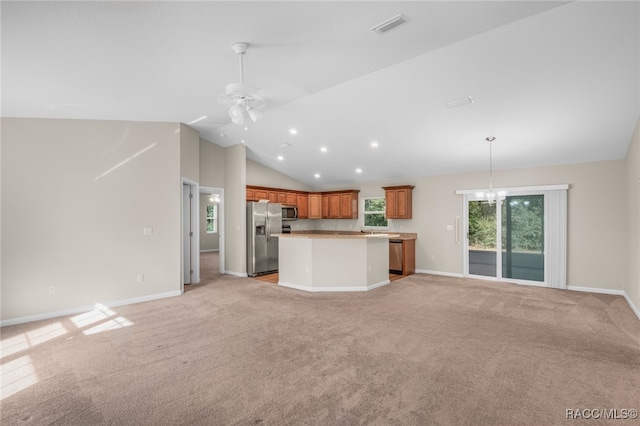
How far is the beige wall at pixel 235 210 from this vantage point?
22.9 feet

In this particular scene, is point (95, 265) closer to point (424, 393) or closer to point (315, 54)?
point (315, 54)

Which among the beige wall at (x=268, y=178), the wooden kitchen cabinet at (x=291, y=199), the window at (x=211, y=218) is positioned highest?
the beige wall at (x=268, y=178)

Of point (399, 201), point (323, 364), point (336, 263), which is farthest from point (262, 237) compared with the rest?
point (323, 364)

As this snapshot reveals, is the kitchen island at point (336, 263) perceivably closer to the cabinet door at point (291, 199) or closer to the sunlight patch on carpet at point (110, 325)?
the sunlight patch on carpet at point (110, 325)

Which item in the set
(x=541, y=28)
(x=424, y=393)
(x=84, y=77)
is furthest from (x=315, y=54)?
(x=424, y=393)

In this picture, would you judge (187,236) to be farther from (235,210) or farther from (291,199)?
(291,199)

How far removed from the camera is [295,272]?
237 inches

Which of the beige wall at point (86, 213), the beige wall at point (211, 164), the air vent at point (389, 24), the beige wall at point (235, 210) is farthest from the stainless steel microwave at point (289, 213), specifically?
the air vent at point (389, 24)

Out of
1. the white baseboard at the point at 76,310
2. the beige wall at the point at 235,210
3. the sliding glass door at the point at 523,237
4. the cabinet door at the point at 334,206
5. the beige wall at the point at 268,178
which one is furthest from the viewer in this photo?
the cabinet door at the point at 334,206

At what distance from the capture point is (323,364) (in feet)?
9.28

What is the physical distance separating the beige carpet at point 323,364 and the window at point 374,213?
4040 millimetres

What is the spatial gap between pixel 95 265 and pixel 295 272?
3.31 meters

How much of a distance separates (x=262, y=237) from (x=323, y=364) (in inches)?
187

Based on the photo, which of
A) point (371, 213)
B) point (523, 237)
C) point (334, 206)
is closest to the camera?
point (523, 237)
